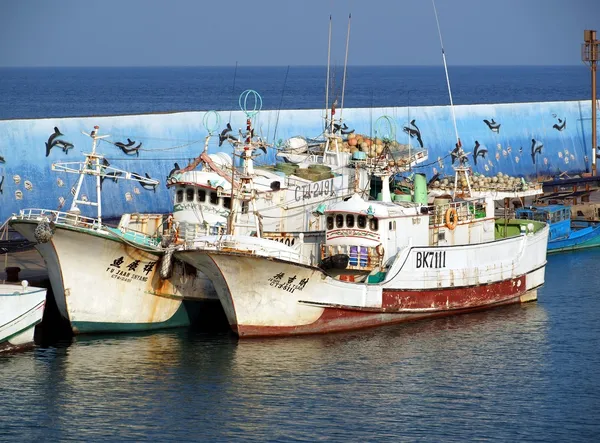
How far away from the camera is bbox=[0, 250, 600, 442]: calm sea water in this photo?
105 feet

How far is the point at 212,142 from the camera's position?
63.3 m

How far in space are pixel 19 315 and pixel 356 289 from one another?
37.0ft

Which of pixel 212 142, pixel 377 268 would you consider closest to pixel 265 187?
pixel 377 268

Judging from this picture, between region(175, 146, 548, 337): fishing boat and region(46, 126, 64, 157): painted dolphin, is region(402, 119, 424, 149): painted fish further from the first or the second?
region(175, 146, 548, 337): fishing boat

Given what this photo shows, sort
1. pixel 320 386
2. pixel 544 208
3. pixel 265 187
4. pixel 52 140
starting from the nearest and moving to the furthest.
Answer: pixel 320 386 < pixel 265 187 < pixel 52 140 < pixel 544 208

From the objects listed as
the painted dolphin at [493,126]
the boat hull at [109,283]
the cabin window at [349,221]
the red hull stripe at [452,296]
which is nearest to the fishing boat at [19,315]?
the boat hull at [109,283]

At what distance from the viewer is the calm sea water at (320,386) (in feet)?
105

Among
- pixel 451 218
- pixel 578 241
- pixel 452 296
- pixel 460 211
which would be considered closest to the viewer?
pixel 452 296

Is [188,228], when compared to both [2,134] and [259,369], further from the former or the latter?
[2,134]

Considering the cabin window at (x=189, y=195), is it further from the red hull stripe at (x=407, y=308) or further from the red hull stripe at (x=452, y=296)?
the red hull stripe at (x=452, y=296)

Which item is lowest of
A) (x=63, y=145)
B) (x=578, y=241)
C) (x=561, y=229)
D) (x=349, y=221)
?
(x=349, y=221)

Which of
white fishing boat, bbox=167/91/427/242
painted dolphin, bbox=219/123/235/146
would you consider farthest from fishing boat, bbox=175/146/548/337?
painted dolphin, bbox=219/123/235/146

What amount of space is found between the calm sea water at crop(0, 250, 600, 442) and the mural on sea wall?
8.88 metres

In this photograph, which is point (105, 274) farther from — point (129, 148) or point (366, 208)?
point (129, 148)
